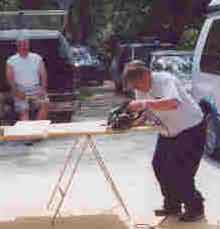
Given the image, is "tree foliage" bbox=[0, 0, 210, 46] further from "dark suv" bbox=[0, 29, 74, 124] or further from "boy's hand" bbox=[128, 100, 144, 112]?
"boy's hand" bbox=[128, 100, 144, 112]

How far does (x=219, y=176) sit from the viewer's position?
33.9 ft

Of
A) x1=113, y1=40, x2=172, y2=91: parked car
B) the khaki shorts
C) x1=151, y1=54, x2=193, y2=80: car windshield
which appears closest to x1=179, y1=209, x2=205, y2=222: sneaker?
the khaki shorts

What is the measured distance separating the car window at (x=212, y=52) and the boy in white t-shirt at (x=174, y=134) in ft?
12.7

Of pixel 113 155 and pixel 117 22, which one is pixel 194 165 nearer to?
pixel 113 155

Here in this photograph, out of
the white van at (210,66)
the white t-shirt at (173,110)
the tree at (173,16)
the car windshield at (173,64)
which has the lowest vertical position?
the tree at (173,16)

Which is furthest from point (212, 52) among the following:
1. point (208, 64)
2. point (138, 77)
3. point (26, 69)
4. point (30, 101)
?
point (138, 77)

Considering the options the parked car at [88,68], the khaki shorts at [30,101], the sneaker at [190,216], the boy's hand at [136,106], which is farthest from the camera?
the parked car at [88,68]

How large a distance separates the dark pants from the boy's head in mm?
587

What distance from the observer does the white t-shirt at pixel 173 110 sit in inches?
285

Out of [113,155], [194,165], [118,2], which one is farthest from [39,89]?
[118,2]

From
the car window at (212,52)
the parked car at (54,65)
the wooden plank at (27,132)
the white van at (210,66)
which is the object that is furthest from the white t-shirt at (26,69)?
the wooden plank at (27,132)

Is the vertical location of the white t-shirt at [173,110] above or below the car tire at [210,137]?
above

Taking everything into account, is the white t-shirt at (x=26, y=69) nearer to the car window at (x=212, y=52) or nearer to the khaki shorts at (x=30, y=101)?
the khaki shorts at (x=30, y=101)

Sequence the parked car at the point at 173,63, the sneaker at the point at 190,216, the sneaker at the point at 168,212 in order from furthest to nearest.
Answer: the parked car at the point at 173,63 < the sneaker at the point at 168,212 < the sneaker at the point at 190,216
